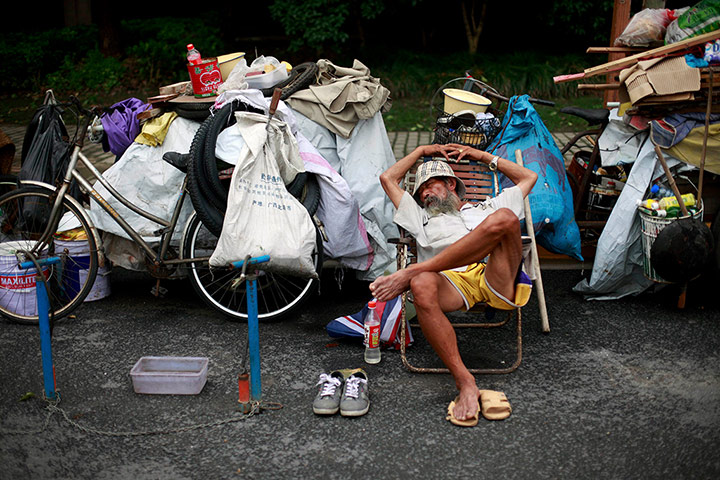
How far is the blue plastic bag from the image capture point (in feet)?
16.1

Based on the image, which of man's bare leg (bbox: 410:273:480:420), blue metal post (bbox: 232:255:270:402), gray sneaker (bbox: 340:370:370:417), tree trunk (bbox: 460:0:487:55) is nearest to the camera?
blue metal post (bbox: 232:255:270:402)

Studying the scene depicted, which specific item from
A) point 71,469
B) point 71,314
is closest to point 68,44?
point 71,314

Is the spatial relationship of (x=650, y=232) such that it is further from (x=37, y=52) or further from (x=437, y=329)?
(x=37, y=52)

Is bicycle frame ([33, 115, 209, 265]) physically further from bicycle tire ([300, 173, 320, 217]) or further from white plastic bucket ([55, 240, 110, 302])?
bicycle tire ([300, 173, 320, 217])

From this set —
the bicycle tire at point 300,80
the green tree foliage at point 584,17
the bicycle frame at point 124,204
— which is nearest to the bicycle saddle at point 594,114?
the bicycle tire at point 300,80

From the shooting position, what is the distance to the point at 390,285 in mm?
3707

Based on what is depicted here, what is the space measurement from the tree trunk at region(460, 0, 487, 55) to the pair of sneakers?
9761 mm

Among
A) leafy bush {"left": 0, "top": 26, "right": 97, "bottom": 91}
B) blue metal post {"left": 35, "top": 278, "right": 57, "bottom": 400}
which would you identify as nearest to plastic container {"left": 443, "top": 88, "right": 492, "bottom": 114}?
blue metal post {"left": 35, "top": 278, "right": 57, "bottom": 400}

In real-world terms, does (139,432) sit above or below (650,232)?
below

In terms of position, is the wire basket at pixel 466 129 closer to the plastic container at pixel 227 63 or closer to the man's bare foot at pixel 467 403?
the plastic container at pixel 227 63

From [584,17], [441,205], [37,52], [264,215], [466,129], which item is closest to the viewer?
[264,215]

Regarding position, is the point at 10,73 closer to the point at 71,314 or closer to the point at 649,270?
the point at 71,314

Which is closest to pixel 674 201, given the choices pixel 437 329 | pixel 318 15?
pixel 437 329

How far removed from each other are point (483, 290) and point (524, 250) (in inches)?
14.1
